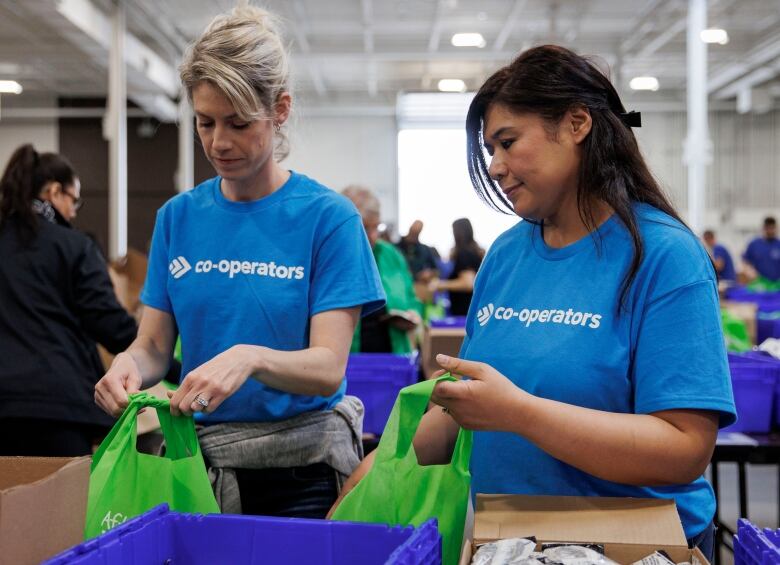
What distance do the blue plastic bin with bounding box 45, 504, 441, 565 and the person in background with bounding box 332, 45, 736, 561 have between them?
21cm

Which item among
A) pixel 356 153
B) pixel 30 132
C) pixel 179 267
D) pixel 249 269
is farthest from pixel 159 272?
pixel 30 132

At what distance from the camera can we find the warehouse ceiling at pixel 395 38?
425 inches

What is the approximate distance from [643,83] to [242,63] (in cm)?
1495

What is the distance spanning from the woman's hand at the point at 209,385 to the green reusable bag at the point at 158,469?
4cm

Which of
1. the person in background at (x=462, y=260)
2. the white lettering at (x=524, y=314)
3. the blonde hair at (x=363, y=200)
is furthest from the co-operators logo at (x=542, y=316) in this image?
the person in background at (x=462, y=260)

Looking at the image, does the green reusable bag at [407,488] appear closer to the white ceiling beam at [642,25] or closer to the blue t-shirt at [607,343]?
the blue t-shirt at [607,343]

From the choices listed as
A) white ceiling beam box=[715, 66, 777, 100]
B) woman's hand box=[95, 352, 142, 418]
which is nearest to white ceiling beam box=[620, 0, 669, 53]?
white ceiling beam box=[715, 66, 777, 100]

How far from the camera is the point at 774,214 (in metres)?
16.6

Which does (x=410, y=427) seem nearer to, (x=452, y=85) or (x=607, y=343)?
(x=607, y=343)

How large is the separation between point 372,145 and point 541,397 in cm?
1612

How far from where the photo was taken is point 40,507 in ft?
3.15

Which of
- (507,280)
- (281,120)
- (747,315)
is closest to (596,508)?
(507,280)

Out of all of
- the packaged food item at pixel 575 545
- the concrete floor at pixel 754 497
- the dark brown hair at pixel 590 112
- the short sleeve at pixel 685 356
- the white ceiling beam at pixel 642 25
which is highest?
the white ceiling beam at pixel 642 25

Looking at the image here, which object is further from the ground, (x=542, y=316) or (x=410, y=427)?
(x=542, y=316)
